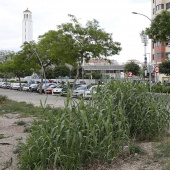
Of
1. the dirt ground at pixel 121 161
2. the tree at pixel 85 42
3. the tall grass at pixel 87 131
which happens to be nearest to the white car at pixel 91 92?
the tall grass at pixel 87 131

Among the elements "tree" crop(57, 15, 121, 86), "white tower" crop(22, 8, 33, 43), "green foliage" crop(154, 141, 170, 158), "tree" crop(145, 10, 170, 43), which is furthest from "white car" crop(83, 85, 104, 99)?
"white tower" crop(22, 8, 33, 43)

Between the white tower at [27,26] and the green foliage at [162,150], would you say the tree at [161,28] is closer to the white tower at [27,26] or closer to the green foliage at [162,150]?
the green foliage at [162,150]

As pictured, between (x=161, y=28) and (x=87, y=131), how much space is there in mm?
16234

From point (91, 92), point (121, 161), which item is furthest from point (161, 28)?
point (121, 161)

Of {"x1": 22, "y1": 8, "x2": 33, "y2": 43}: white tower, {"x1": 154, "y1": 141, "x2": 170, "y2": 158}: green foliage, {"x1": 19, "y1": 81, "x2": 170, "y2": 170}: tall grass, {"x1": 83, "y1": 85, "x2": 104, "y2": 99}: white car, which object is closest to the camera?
{"x1": 19, "y1": 81, "x2": 170, "y2": 170}: tall grass

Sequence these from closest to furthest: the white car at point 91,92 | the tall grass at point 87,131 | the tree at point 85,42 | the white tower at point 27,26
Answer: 1. the tall grass at point 87,131
2. the white car at point 91,92
3. the tree at point 85,42
4. the white tower at point 27,26

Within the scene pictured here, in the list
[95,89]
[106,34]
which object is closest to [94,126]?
[95,89]

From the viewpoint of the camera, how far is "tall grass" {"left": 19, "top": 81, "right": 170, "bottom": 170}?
17.0ft

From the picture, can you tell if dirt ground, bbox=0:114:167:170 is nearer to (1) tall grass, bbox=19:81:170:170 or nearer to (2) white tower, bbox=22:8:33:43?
(1) tall grass, bbox=19:81:170:170

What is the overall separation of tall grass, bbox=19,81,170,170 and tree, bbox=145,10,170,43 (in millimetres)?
14405

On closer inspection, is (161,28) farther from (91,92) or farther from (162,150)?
(162,150)

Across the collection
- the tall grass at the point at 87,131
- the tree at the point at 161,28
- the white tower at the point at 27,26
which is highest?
the white tower at the point at 27,26

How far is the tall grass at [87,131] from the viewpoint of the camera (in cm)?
520

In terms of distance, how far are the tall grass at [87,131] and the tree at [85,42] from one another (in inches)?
916
